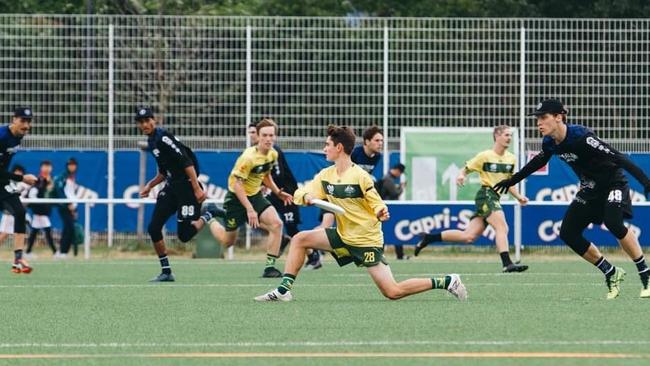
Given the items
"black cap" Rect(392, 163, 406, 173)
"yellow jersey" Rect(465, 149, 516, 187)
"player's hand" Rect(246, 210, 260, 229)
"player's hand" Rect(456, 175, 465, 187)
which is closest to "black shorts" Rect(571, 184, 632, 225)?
"player's hand" Rect(246, 210, 260, 229)

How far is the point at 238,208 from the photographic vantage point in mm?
19922

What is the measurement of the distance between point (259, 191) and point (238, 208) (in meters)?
0.34

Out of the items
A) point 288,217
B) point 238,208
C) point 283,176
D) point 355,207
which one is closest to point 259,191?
point 238,208

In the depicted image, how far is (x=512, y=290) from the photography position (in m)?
16.5

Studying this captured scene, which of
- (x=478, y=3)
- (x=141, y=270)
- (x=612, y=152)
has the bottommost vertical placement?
(x=141, y=270)

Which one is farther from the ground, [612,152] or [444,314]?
[612,152]

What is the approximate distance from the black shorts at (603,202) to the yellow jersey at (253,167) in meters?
5.50

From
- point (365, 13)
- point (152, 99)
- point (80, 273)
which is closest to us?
point (80, 273)

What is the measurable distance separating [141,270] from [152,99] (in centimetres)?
677

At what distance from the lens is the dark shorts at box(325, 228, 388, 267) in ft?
45.6

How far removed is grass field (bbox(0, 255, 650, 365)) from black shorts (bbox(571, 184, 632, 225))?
2.58ft

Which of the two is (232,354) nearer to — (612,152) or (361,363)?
(361,363)

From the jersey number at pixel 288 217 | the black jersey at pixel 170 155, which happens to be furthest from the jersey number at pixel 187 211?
the jersey number at pixel 288 217

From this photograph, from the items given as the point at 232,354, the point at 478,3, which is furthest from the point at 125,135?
the point at 232,354
